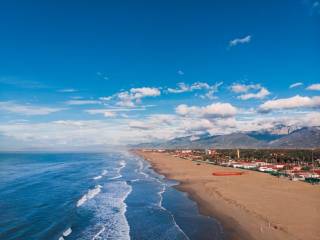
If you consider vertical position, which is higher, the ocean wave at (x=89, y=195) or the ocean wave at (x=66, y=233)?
the ocean wave at (x=89, y=195)

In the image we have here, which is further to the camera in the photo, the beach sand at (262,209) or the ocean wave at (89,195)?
the ocean wave at (89,195)

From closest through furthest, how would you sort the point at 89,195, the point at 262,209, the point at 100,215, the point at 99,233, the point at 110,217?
the point at 99,233 < the point at 110,217 < the point at 100,215 < the point at 262,209 < the point at 89,195

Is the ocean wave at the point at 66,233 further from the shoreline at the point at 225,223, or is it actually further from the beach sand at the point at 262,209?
the beach sand at the point at 262,209

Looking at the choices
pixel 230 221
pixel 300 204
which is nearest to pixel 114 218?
pixel 230 221

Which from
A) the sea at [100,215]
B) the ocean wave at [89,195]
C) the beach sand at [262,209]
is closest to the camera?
the beach sand at [262,209]

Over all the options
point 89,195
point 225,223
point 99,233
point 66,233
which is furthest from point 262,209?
point 89,195

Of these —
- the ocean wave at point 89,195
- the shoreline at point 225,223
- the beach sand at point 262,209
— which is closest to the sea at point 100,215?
the ocean wave at point 89,195

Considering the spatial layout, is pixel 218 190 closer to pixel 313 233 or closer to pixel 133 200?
pixel 133 200

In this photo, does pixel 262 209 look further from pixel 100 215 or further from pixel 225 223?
pixel 100 215

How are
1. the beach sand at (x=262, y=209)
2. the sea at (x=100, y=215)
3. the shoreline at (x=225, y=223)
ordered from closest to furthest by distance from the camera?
the shoreline at (x=225, y=223)
the beach sand at (x=262, y=209)
the sea at (x=100, y=215)
